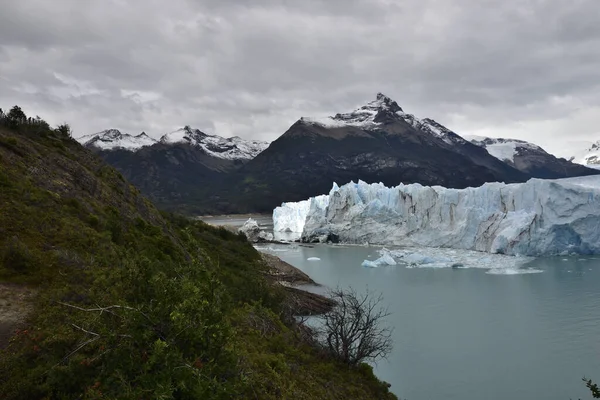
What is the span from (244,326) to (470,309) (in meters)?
13.1

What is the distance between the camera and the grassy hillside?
3.50 metres

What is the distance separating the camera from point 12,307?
512 centimetres

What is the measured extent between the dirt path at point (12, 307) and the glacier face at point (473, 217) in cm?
3174

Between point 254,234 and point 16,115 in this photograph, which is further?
point 254,234

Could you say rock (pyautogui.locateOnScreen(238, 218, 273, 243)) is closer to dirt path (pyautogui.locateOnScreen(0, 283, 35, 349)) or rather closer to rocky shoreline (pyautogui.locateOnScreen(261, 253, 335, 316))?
rocky shoreline (pyautogui.locateOnScreen(261, 253, 335, 316))

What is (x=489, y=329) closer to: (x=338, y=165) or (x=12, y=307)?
(x=12, y=307)

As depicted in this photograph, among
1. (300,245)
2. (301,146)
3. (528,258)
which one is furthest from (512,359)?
(301,146)

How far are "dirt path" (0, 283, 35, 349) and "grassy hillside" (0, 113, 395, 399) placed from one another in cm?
11

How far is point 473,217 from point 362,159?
113049mm

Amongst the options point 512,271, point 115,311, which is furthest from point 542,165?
point 115,311

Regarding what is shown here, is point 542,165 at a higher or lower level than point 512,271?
higher

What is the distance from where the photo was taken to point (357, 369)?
9180 millimetres

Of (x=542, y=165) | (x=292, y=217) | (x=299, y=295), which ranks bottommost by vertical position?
(x=299, y=295)

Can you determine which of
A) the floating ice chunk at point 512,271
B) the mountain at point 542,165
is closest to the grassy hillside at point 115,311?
the floating ice chunk at point 512,271
